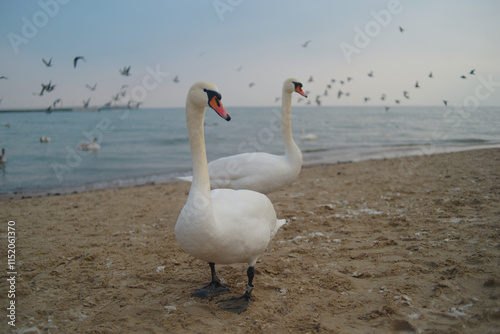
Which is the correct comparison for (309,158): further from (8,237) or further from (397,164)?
(8,237)

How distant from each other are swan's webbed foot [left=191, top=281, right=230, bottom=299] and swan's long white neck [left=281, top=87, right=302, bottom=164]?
284 centimetres

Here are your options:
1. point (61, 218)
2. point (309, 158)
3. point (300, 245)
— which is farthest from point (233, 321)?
point (309, 158)

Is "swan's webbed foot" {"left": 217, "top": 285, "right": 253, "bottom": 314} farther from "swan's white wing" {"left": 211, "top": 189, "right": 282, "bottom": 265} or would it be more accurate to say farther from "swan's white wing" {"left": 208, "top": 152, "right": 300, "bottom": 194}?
"swan's white wing" {"left": 208, "top": 152, "right": 300, "bottom": 194}

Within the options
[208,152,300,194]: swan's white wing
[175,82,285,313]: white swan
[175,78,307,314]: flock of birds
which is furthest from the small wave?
[175,82,285,313]: white swan

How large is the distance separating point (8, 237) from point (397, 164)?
10138 millimetres

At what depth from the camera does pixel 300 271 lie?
11.9 ft

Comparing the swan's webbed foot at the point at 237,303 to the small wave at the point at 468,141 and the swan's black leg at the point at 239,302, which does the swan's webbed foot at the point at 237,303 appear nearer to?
the swan's black leg at the point at 239,302

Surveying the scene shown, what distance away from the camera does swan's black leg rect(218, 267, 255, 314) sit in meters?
3.06

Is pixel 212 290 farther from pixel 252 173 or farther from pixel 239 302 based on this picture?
pixel 252 173

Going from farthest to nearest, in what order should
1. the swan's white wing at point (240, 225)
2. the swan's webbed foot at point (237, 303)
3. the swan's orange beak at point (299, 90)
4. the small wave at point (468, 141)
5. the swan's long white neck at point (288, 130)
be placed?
the small wave at point (468, 141)
the swan's orange beak at point (299, 90)
the swan's long white neck at point (288, 130)
the swan's webbed foot at point (237, 303)
the swan's white wing at point (240, 225)

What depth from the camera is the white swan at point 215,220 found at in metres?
2.79

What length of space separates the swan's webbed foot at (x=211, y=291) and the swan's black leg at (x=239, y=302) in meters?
0.15

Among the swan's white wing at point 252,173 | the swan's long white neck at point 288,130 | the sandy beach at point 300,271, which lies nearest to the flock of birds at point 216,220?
the sandy beach at point 300,271

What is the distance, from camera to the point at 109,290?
3449 mm
